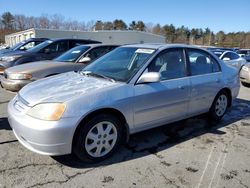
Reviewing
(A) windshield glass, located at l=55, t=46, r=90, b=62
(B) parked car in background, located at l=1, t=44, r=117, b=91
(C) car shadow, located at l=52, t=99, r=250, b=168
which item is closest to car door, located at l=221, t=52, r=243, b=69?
(C) car shadow, located at l=52, t=99, r=250, b=168

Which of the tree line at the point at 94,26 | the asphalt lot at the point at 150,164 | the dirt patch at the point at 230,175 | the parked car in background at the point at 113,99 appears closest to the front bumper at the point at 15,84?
the asphalt lot at the point at 150,164

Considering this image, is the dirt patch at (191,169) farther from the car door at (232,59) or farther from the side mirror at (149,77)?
the car door at (232,59)

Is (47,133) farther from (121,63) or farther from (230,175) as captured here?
(230,175)

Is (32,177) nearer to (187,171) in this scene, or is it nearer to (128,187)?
(128,187)

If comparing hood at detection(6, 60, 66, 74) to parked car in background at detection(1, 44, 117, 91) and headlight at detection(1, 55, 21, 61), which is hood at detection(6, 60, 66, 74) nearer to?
parked car in background at detection(1, 44, 117, 91)

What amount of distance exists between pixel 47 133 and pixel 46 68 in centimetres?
371

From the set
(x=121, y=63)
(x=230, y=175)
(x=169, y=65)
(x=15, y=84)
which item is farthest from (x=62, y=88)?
(x=15, y=84)

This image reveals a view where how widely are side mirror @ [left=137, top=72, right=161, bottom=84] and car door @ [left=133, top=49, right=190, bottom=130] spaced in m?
0.07

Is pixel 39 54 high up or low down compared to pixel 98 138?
up

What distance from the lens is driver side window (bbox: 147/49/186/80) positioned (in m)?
4.23

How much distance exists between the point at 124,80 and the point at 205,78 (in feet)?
6.05

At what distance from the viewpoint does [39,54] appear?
9141mm

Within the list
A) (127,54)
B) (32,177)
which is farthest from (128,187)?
(127,54)

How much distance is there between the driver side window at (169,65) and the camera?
423 centimetres
